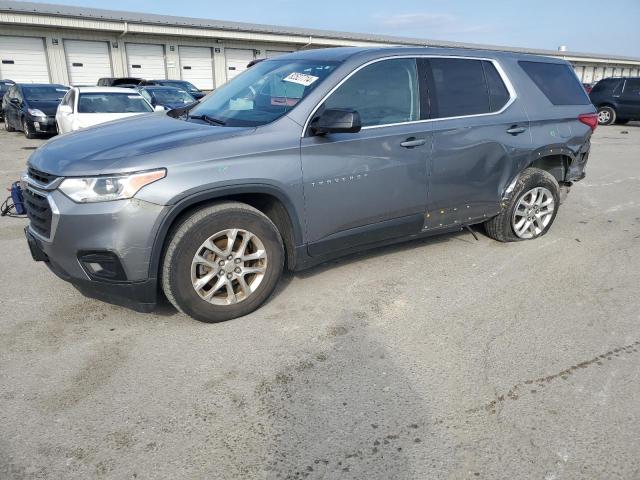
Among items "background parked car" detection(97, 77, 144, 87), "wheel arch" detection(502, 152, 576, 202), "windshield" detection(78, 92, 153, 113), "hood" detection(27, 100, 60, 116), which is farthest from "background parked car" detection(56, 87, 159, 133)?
"background parked car" detection(97, 77, 144, 87)

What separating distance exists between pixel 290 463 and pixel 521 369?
4.95ft

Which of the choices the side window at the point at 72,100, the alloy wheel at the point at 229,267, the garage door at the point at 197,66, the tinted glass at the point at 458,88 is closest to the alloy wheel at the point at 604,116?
the tinted glass at the point at 458,88

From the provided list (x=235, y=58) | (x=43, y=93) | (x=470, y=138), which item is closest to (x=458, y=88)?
(x=470, y=138)

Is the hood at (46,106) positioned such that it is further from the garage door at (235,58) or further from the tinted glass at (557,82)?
the garage door at (235,58)

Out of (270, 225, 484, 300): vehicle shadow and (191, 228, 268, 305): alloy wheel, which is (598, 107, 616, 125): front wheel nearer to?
(270, 225, 484, 300): vehicle shadow

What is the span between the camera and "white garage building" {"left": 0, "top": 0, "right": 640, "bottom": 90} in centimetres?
2380

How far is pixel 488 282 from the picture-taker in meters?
4.05

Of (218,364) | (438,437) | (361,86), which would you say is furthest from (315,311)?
(361,86)

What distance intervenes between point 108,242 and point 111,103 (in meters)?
8.98

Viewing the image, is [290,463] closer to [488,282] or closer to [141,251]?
[141,251]

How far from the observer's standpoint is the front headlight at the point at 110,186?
2791 millimetres

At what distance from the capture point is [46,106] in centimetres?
1326

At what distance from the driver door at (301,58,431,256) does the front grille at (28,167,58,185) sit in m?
1.60

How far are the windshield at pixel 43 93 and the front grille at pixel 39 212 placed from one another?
40.9ft
